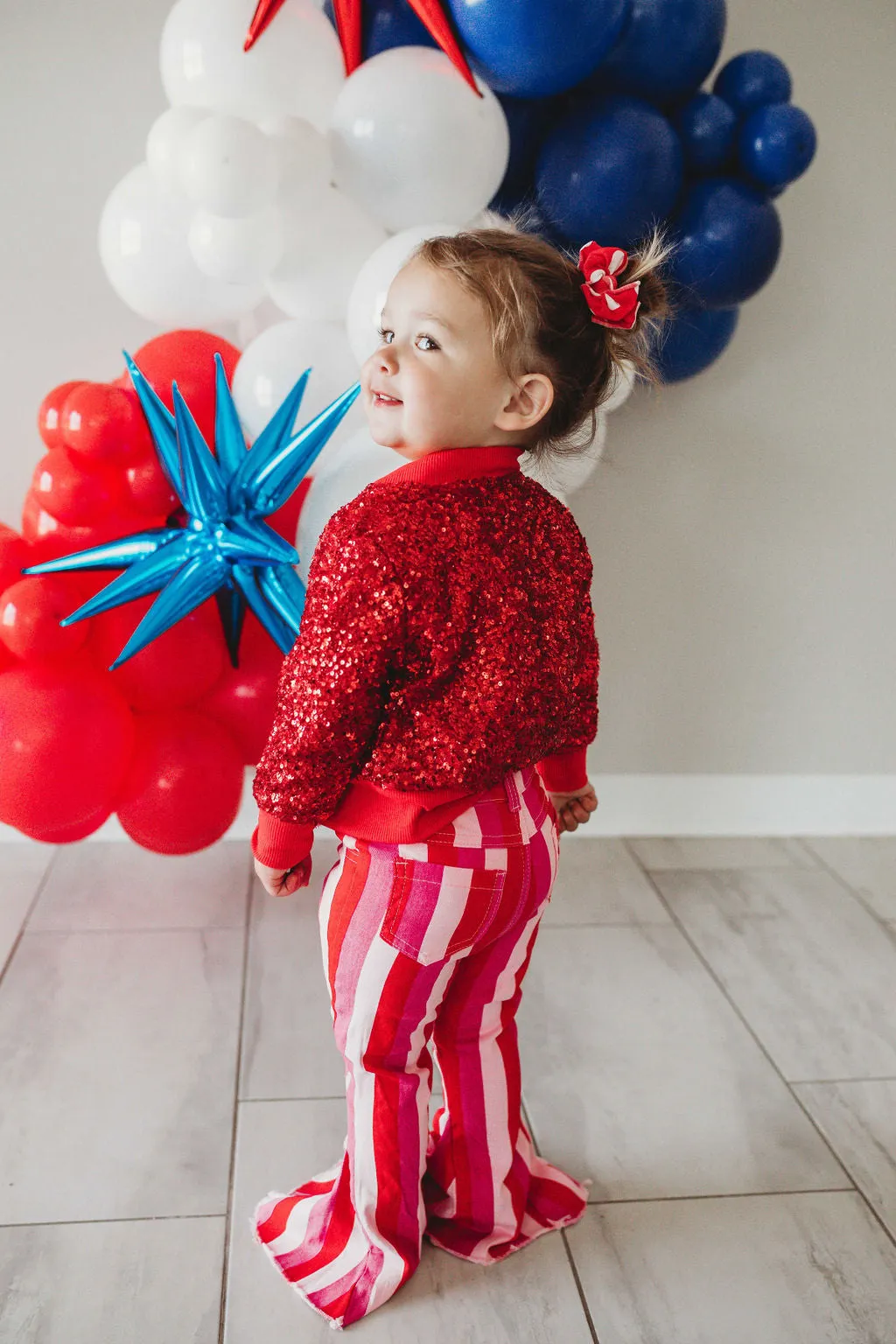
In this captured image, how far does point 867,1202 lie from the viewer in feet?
4.34

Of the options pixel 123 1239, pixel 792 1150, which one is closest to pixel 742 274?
pixel 792 1150

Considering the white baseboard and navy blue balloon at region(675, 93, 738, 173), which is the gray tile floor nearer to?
the white baseboard

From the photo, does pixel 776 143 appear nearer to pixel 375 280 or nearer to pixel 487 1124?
pixel 375 280

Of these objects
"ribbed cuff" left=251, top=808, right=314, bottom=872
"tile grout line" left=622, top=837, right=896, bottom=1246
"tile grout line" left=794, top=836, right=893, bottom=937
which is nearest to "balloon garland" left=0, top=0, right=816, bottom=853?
"ribbed cuff" left=251, top=808, right=314, bottom=872

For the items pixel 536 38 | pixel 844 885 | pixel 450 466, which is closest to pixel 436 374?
pixel 450 466

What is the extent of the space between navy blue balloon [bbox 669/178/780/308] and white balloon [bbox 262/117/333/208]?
504 mm

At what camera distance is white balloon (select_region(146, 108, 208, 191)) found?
1378 mm

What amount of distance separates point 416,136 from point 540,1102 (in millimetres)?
1252

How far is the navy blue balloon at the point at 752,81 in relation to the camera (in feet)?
5.11

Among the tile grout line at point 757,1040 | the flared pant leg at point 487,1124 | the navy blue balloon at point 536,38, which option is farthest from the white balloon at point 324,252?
the tile grout line at point 757,1040

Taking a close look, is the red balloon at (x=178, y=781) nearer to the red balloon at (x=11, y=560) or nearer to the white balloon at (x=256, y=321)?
the red balloon at (x=11, y=560)

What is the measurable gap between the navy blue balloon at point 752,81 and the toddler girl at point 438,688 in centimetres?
71

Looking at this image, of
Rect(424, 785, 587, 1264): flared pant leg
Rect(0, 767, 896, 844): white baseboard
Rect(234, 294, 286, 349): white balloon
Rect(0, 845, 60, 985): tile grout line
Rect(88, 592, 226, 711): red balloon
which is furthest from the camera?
Rect(0, 767, 896, 844): white baseboard

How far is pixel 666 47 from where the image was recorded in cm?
146
